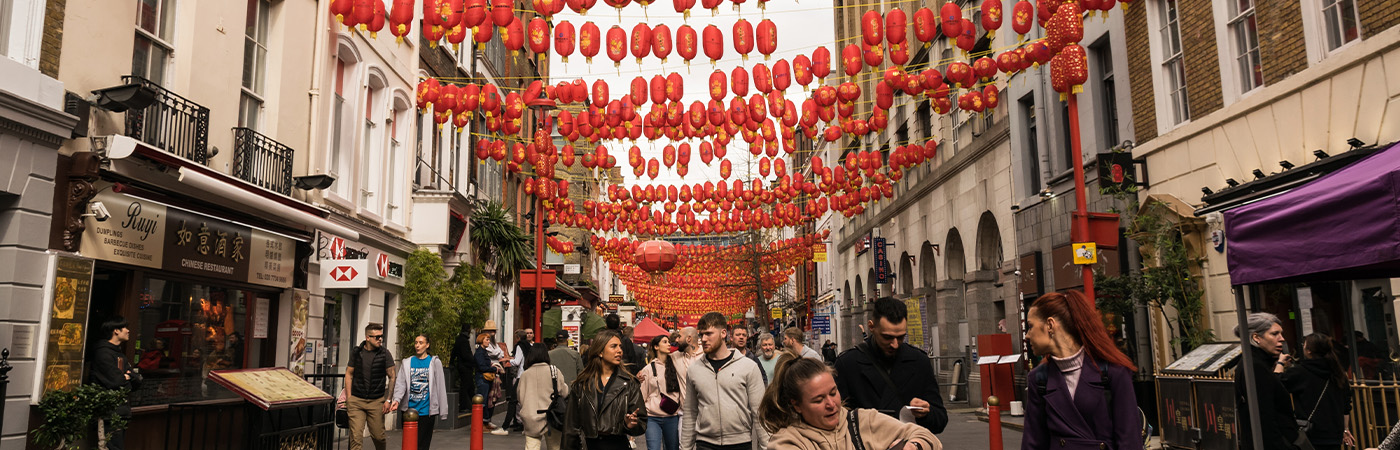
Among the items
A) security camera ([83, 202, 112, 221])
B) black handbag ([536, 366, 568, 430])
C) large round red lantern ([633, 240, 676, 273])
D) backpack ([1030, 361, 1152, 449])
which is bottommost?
Result: black handbag ([536, 366, 568, 430])

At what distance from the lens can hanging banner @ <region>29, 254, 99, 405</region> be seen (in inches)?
331

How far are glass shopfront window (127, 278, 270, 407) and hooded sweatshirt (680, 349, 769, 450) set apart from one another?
6.02 m

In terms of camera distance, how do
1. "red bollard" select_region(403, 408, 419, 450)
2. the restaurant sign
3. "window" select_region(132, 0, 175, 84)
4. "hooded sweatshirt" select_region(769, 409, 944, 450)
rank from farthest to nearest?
"window" select_region(132, 0, 175, 84) < the restaurant sign < "red bollard" select_region(403, 408, 419, 450) < "hooded sweatshirt" select_region(769, 409, 944, 450)

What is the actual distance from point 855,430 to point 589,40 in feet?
34.9

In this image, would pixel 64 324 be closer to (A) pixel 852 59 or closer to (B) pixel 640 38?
(B) pixel 640 38

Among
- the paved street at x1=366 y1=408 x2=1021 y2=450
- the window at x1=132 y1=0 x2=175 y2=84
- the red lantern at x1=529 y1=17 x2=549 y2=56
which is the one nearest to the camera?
the window at x1=132 y1=0 x2=175 y2=84

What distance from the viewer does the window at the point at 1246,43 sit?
11.5m

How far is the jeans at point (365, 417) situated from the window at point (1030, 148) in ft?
47.2

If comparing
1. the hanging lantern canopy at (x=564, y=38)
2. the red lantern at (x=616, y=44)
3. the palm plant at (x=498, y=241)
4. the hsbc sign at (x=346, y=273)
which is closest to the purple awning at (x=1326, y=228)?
the red lantern at (x=616, y=44)

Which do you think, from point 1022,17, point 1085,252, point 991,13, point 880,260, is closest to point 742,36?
point 991,13

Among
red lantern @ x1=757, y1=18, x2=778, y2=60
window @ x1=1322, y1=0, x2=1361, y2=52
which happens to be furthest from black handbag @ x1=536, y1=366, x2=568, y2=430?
window @ x1=1322, y1=0, x2=1361, y2=52

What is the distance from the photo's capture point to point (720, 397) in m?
7.01

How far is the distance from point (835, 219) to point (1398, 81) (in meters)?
37.9

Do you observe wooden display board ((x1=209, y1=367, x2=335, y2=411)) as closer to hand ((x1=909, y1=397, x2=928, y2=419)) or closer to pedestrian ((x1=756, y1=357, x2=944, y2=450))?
hand ((x1=909, y1=397, x2=928, y2=419))
